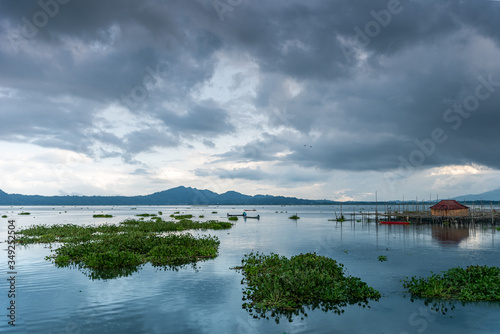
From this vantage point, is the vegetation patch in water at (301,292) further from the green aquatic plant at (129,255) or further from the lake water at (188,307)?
the green aquatic plant at (129,255)

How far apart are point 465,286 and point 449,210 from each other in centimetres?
7250

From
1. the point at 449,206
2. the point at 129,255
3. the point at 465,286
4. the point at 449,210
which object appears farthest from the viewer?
the point at 449,206

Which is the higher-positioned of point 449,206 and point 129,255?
point 449,206

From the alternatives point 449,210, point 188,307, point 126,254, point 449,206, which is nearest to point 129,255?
point 126,254

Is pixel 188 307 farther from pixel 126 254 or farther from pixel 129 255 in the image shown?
pixel 126 254

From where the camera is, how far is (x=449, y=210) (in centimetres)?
8106

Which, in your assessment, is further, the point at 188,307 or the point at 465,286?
the point at 465,286

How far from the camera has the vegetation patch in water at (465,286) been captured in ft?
59.5

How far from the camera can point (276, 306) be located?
55.3ft

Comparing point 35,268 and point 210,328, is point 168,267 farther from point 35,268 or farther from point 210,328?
point 210,328

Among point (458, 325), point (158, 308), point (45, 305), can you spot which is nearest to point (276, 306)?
point (158, 308)

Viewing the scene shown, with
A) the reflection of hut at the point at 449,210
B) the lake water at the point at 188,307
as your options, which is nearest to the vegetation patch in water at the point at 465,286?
the lake water at the point at 188,307

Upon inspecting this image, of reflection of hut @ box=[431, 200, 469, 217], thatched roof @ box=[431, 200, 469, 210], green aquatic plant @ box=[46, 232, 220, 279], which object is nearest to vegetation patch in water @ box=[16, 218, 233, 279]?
green aquatic plant @ box=[46, 232, 220, 279]

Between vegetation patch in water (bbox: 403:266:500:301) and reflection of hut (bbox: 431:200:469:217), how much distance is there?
A: 69375 mm
